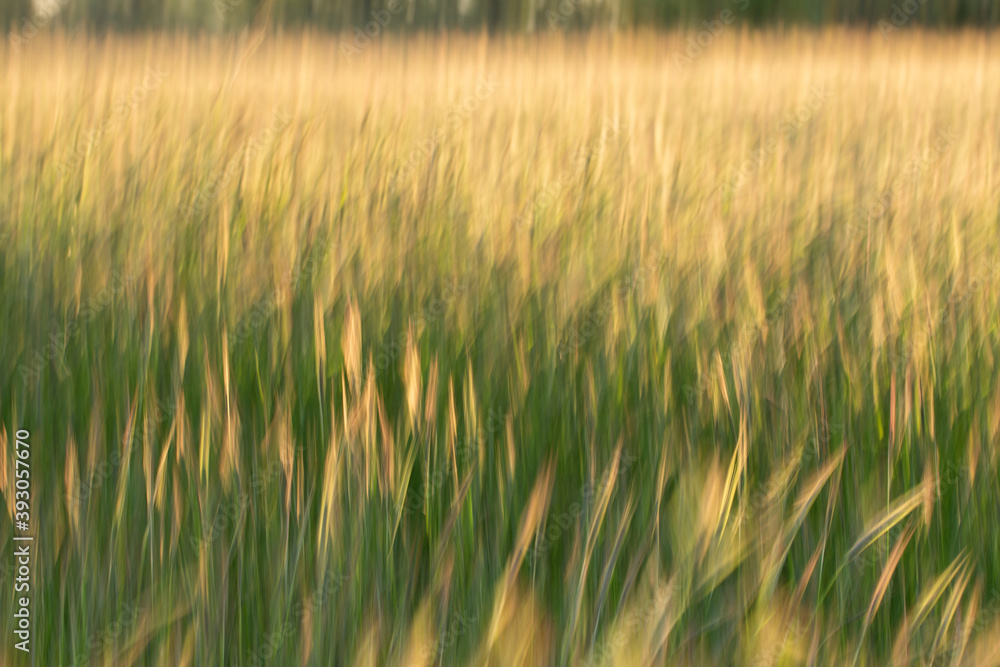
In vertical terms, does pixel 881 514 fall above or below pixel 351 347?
below

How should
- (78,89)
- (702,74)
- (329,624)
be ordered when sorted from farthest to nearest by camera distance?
1. (702,74)
2. (78,89)
3. (329,624)

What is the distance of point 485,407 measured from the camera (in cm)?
82

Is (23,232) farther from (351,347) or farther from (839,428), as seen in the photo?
(839,428)

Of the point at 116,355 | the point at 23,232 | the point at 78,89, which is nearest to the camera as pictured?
the point at 116,355

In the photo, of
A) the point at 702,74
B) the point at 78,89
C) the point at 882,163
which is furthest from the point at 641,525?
the point at 702,74

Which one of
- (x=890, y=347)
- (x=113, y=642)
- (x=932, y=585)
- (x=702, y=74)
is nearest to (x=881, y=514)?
(x=932, y=585)

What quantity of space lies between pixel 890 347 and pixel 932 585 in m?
0.25

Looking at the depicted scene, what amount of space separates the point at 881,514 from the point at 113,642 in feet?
2.31

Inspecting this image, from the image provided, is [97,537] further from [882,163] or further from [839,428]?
[882,163]

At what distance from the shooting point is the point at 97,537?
76 centimetres

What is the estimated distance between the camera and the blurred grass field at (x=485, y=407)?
28.9 inches

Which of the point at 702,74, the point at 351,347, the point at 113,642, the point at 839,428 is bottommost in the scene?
the point at 113,642

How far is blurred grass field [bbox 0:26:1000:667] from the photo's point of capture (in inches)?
28.9

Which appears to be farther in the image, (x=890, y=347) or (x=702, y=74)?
(x=702, y=74)
